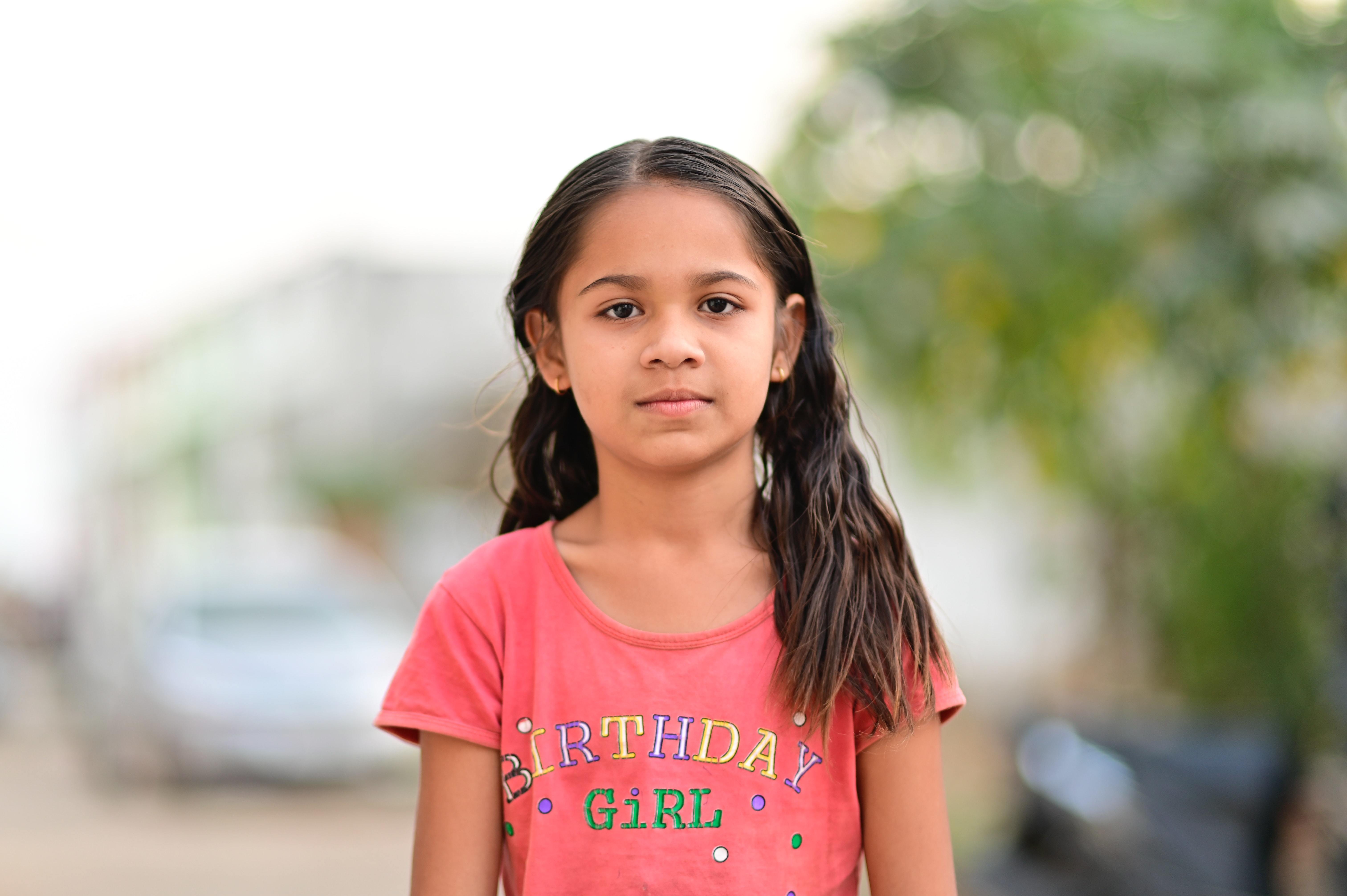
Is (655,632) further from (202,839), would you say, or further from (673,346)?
(202,839)

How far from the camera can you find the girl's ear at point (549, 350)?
5.91 ft

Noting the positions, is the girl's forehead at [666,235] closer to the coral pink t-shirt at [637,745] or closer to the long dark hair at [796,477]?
the long dark hair at [796,477]

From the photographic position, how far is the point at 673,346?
5.27ft

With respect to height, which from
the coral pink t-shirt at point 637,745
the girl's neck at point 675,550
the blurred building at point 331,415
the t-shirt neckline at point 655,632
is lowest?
the coral pink t-shirt at point 637,745

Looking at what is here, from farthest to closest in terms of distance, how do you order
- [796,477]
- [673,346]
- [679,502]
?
[796,477]
[679,502]
[673,346]

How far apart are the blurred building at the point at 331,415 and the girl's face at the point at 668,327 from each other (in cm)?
1583

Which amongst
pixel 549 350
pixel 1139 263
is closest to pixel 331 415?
pixel 1139 263

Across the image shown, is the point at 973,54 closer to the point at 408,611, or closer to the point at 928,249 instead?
the point at 928,249

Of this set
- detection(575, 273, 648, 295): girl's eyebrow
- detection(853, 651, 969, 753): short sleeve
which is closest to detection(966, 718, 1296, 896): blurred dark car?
detection(853, 651, 969, 753): short sleeve

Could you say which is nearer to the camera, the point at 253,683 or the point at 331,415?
the point at 253,683

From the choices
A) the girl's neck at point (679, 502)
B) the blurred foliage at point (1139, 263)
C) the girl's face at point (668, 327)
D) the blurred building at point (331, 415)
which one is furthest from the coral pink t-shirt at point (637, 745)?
the blurred building at point (331, 415)

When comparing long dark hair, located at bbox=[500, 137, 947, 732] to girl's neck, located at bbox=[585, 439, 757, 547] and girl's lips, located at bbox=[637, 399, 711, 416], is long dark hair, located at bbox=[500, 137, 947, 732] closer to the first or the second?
girl's neck, located at bbox=[585, 439, 757, 547]

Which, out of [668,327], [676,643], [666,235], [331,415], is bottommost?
[676,643]

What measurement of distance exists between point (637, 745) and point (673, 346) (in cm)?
45
